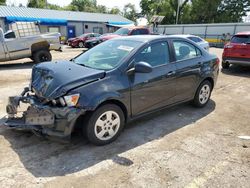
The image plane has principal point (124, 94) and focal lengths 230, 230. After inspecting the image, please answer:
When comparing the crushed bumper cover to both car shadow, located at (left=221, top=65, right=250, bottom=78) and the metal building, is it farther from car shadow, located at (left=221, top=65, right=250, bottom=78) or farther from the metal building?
the metal building

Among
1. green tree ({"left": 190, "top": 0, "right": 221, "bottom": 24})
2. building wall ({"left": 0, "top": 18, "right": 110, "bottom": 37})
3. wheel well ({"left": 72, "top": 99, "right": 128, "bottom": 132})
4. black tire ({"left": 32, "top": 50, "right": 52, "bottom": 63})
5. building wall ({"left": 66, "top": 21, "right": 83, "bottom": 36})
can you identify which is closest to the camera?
wheel well ({"left": 72, "top": 99, "right": 128, "bottom": 132})

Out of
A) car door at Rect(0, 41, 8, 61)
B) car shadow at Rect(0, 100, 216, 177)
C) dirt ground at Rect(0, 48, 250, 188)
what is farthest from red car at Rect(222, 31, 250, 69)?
car door at Rect(0, 41, 8, 61)

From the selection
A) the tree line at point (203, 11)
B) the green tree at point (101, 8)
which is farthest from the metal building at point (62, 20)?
the green tree at point (101, 8)

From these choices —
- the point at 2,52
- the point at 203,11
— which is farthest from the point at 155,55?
the point at 203,11

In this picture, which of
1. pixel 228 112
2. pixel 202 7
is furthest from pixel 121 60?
pixel 202 7

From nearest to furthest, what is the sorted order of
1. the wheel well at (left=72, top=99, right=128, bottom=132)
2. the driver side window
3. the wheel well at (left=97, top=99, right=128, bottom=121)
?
the wheel well at (left=72, top=99, right=128, bottom=132), the wheel well at (left=97, top=99, right=128, bottom=121), the driver side window

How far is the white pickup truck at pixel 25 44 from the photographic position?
10.2 metres

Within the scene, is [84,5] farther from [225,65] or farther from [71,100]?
[71,100]

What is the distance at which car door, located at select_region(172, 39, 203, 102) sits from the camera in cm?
462

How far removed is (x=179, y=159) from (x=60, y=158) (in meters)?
1.72

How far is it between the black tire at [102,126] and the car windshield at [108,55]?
71cm

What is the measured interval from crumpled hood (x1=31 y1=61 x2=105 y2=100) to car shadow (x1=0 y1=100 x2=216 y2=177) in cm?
82

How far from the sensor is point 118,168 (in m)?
3.12

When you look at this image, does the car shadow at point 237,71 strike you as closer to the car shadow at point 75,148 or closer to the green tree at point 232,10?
the car shadow at point 75,148
